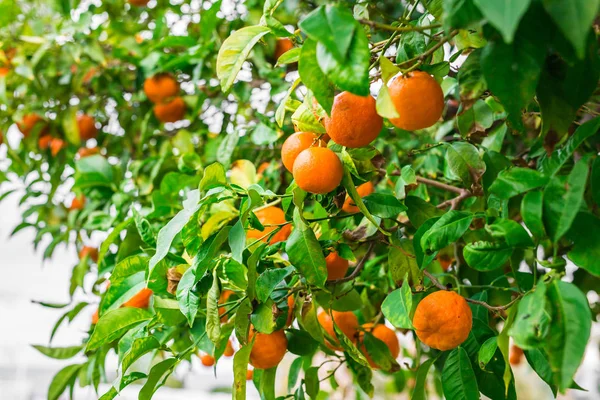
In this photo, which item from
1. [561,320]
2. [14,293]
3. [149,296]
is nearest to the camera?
[561,320]

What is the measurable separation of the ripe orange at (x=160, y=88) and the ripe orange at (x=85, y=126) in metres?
0.22

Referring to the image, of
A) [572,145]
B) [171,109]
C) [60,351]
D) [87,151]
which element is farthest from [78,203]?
[572,145]

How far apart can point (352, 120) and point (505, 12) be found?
18cm

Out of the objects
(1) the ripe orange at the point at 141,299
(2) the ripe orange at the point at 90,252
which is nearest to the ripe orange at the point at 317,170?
(1) the ripe orange at the point at 141,299

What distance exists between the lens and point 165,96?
1064mm

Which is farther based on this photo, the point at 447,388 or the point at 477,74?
the point at 447,388

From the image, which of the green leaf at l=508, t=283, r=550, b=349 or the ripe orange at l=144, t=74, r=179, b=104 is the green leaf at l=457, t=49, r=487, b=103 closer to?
the green leaf at l=508, t=283, r=550, b=349

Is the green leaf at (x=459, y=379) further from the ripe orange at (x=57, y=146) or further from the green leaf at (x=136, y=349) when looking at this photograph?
the ripe orange at (x=57, y=146)

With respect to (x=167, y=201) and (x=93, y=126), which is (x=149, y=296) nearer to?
(x=167, y=201)

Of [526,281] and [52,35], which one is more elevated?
[52,35]

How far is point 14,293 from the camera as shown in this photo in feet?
13.4

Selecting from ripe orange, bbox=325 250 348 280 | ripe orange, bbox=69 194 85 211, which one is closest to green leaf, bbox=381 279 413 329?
ripe orange, bbox=325 250 348 280

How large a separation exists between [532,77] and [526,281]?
0.95ft

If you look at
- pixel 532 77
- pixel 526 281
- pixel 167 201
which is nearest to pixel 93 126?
pixel 167 201
